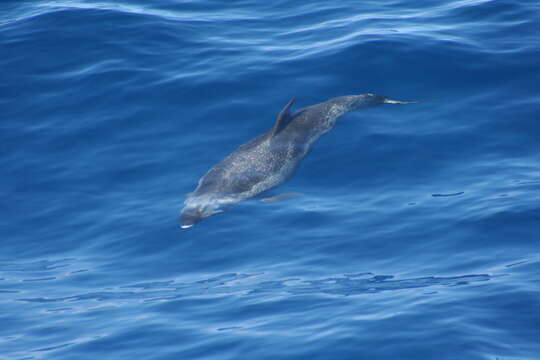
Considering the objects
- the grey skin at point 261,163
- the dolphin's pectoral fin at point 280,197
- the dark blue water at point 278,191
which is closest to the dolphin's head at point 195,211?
the grey skin at point 261,163

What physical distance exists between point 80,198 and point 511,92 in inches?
341

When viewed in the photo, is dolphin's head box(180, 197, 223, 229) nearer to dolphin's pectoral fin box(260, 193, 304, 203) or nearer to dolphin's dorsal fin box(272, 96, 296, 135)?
dolphin's pectoral fin box(260, 193, 304, 203)

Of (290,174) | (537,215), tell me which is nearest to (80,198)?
(290,174)

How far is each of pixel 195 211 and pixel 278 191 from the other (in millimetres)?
1585

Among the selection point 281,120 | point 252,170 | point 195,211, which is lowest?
point 195,211

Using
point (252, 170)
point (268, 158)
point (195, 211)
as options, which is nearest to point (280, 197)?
point (252, 170)

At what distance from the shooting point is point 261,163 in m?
12.4

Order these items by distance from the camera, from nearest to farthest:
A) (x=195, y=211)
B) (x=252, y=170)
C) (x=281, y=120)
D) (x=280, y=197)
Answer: (x=195, y=211) < (x=280, y=197) < (x=252, y=170) < (x=281, y=120)

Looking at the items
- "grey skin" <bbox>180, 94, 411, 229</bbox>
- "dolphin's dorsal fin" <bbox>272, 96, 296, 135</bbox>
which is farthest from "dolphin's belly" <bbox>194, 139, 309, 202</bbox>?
"dolphin's dorsal fin" <bbox>272, 96, 296, 135</bbox>

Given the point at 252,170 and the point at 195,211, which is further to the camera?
the point at 252,170

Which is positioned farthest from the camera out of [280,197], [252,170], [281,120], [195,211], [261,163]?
[281,120]

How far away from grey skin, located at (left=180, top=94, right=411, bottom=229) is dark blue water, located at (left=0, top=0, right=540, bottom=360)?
24 cm

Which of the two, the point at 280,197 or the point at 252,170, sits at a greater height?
the point at 252,170

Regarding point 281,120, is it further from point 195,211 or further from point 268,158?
point 195,211
